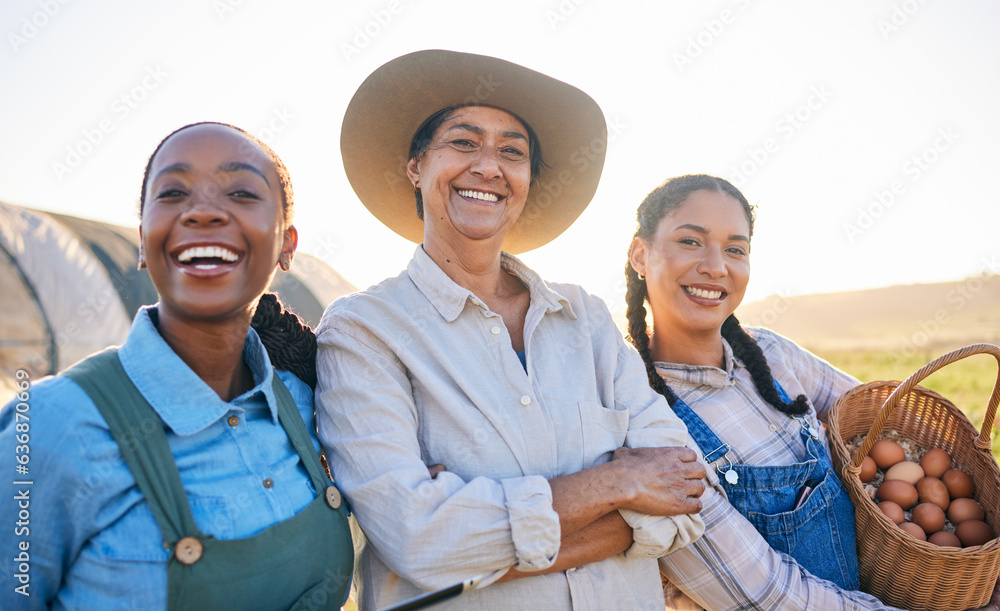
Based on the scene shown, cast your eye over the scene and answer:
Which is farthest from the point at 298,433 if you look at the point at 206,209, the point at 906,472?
the point at 906,472

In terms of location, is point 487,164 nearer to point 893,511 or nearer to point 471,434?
point 471,434

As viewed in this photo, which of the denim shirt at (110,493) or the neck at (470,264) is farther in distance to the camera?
the neck at (470,264)

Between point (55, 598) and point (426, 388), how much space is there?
3.44ft

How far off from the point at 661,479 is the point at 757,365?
47.1 inches

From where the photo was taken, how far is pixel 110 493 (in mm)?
1417

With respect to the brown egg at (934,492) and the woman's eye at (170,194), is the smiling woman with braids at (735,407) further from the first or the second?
the woman's eye at (170,194)

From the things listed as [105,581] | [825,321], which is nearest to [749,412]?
[105,581]

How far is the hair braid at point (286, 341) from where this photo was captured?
2062 millimetres

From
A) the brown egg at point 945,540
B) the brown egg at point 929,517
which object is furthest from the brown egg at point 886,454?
the brown egg at point 945,540

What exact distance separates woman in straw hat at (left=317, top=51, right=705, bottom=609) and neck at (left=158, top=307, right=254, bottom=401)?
0.93ft

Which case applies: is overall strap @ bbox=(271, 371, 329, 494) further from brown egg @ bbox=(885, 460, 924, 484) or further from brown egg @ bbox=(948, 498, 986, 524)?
brown egg @ bbox=(948, 498, 986, 524)

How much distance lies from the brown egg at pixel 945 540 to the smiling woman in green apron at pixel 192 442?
7.61ft

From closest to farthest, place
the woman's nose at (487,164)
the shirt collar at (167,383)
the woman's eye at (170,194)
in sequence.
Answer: the shirt collar at (167,383)
the woman's eye at (170,194)
the woman's nose at (487,164)

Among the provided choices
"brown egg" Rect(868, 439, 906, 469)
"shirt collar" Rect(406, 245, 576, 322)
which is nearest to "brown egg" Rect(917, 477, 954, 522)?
"brown egg" Rect(868, 439, 906, 469)
